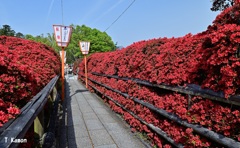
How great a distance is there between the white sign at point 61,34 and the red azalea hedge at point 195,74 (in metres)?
4.18

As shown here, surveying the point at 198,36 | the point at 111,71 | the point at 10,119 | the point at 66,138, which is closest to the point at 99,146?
the point at 66,138

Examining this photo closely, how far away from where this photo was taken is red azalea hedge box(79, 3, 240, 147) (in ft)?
5.38

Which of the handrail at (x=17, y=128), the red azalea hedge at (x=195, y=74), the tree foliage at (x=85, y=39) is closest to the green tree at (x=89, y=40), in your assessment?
the tree foliage at (x=85, y=39)

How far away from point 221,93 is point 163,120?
1354 millimetres

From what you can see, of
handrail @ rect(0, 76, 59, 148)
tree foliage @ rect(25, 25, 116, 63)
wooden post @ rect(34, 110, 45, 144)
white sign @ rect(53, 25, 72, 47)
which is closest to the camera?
handrail @ rect(0, 76, 59, 148)

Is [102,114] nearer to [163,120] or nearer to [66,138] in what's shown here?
[66,138]

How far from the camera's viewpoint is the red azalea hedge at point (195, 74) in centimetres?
164

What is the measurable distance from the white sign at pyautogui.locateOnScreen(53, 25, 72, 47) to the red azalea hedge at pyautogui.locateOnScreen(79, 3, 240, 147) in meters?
4.18

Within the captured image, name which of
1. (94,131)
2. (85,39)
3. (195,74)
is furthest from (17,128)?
(85,39)

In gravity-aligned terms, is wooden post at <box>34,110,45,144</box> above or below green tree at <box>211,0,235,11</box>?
below

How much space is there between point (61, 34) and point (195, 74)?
612 centimetres

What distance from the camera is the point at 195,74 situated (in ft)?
7.22

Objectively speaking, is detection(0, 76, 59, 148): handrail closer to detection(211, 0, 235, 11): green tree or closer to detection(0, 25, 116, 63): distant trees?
detection(211, 0, 235, 11): green tree

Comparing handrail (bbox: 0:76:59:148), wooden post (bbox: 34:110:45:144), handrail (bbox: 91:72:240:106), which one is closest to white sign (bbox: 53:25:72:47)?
wooden post (bbox: 34:110:45:144)
